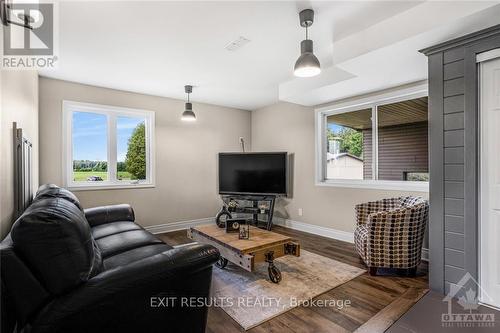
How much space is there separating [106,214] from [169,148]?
1.89 m

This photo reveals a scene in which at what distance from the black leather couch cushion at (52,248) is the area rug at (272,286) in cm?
127

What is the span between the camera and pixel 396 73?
2.95 metres

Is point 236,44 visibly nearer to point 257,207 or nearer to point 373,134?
point 373,134

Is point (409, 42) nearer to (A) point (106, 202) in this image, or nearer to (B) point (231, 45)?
(B) point (231, 45)

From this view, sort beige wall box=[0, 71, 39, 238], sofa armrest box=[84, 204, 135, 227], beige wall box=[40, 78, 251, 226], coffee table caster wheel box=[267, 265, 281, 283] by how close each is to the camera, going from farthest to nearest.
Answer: beige wall box=[40, 78, 251, 226] → sofa armrest box=[84, 204, 135, 227] → coffee table caster wheel box=[267, 265, 281, 283] → beige wall box=[0, 71, 39, 238]

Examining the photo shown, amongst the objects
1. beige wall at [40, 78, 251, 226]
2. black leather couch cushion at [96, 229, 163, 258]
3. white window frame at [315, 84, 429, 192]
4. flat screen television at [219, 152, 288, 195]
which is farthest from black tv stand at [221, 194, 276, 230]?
black leather couch cushion at [96, 229, 163, 258]

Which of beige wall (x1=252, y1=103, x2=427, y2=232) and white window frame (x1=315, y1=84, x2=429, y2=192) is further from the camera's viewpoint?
beige wall (x1=252, y1=103, x2=427, y2=232)

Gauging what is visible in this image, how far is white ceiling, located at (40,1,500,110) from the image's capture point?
2.07 metres

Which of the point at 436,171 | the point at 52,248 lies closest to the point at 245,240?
the point at 52,248

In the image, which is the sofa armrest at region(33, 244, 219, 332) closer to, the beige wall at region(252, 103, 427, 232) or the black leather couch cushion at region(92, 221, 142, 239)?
the black leather couch cushion at region(92, 221, 142, 239)

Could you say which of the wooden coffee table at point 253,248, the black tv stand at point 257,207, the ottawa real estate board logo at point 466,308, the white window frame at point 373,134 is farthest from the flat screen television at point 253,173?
the ottawa real estate board logo at point 466,308

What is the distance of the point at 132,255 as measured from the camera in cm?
206

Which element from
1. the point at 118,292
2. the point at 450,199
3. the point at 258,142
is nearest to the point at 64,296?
the point at 118,292

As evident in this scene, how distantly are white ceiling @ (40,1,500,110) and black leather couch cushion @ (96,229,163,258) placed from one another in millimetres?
1974
